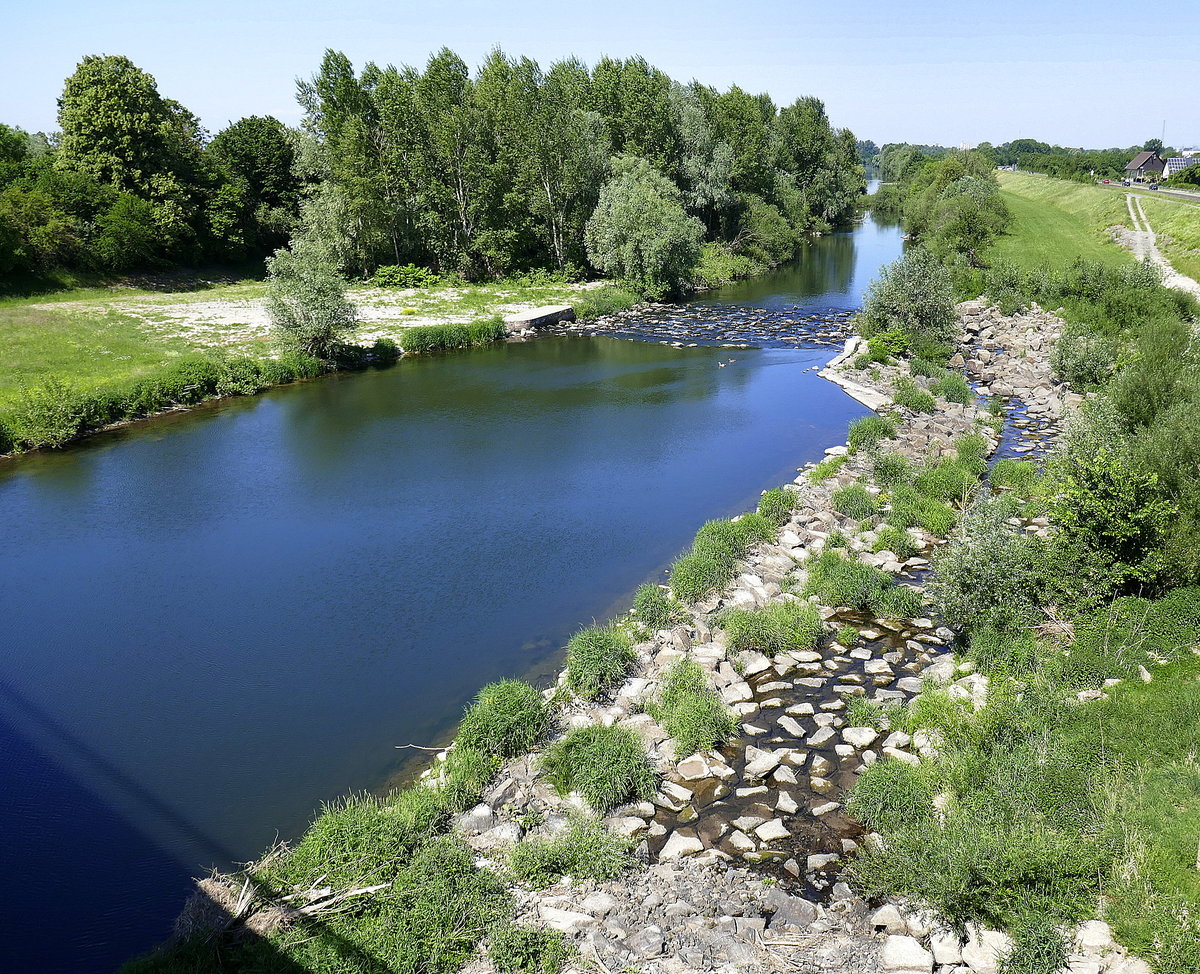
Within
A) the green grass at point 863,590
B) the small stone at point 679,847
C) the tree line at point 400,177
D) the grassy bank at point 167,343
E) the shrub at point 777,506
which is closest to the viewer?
the small stone at point 679,847

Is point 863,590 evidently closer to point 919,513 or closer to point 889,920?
point 919,513

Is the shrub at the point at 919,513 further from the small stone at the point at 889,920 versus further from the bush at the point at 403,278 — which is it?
the bush at the point at 403,278

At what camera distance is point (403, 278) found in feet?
202

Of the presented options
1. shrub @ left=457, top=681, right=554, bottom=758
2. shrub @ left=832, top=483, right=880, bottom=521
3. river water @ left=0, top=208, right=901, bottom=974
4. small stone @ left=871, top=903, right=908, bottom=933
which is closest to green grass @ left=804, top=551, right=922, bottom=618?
shrub @ left=832, top=483, right=880, bottom=521

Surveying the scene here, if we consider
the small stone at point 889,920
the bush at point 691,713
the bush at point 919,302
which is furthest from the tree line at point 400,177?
the small stone at point 889,920

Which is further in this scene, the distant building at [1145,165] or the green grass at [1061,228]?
the distant building at [1145,165]

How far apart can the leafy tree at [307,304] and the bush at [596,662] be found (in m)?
30.2

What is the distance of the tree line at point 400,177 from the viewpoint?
53656mm

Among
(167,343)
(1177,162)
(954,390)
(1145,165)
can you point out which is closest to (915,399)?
(954,390)

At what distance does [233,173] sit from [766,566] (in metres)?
65.8

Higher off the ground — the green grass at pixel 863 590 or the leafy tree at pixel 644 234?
the leafy tree at pixel 644 234

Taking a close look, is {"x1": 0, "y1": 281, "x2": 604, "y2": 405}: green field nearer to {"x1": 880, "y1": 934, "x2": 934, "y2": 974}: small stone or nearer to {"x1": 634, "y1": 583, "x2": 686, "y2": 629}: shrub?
{"x1": 634, "y1": 583, "x2": 686, "y2": 629}: shrub

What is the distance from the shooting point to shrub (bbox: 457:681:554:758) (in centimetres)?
1221

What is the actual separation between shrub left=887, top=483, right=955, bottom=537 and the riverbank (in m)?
0.05
